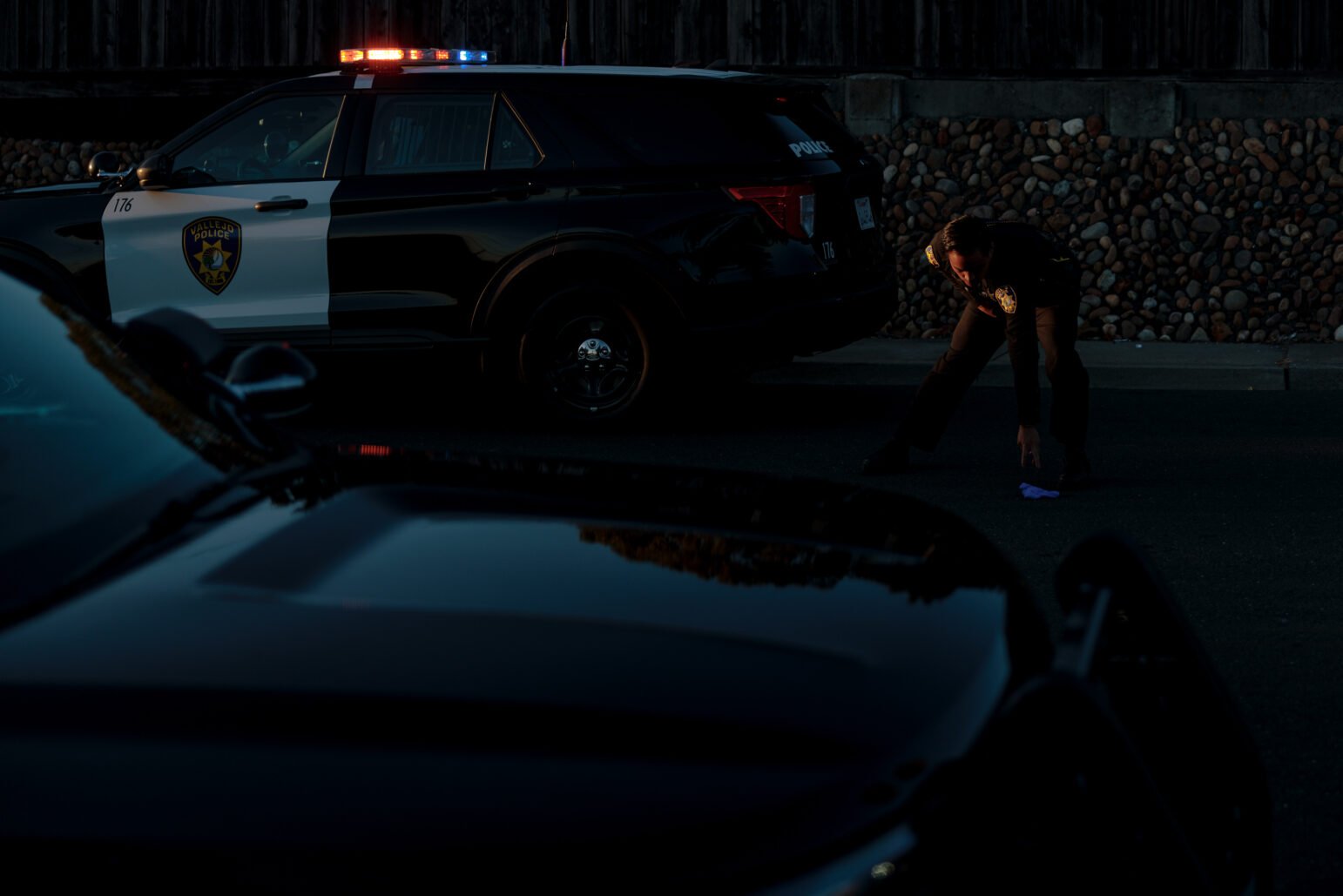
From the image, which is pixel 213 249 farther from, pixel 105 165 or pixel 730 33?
pixel 730 33

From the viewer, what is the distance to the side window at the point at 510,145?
34.0 feet

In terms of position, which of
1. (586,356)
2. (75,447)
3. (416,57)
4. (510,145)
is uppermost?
(416,57)

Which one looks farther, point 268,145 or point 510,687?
point 268,145

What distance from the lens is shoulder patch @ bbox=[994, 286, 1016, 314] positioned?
8.33 metres

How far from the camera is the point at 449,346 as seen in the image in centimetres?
1027

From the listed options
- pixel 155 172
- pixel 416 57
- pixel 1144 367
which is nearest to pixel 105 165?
pixel 155 172

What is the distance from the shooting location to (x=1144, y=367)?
12523 mm

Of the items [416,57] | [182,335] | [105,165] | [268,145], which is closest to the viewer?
[182,335]

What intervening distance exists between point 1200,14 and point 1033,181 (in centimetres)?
246

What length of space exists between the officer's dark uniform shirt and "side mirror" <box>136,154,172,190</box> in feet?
13.6

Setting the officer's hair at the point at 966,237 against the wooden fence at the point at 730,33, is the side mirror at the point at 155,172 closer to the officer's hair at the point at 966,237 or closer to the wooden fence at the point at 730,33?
the officer's hair at the point at 966,237

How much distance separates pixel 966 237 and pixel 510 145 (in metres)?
3.11

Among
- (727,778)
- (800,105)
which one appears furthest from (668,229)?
(727,778)

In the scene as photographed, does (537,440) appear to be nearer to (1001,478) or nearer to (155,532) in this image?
(1001,478)
